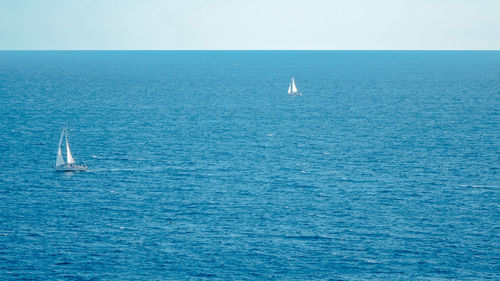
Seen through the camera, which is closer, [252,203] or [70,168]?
[252,203]

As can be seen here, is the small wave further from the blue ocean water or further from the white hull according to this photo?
the white hull

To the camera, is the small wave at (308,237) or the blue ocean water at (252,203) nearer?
the blue ocean water at (252,203)

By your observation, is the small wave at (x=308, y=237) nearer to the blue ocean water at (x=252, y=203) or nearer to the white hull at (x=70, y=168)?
the blue ocean water at (x=252, y=203)

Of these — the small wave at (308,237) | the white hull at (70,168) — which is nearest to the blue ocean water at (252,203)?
the small wave at (308,237)

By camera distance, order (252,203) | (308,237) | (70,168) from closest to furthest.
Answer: (308,237)
(252,203)
(70,168)

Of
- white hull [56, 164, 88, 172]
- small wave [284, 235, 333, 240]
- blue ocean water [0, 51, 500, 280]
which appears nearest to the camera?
blue ocean water [0, 51, 500, 280]

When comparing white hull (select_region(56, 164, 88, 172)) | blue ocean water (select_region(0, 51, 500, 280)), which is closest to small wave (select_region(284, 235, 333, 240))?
blue ocean water (select_region(0, 51, 500, 280))

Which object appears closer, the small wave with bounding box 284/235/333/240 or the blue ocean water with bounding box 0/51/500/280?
the blue ocean water with bounding box 0/51/500/280

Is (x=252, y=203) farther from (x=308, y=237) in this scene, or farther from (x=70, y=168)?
(x=70, y=168)

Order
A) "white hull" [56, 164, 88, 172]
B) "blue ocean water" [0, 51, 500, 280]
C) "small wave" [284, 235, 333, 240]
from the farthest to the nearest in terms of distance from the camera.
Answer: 1. "white hull" [56, 164, 88, 172]
2. "small wave" [284, 235, 333, 240]
3. "blue ocean water" [0, 51, 500, 280]

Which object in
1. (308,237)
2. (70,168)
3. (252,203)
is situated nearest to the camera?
(308,237)

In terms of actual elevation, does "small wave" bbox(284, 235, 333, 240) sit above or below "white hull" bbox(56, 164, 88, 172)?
below

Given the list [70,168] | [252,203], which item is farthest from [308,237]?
[70,168]

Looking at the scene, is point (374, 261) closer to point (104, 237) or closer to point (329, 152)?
point (104, 237)
